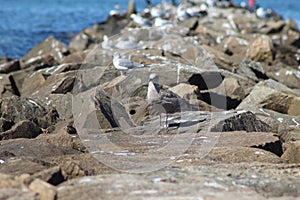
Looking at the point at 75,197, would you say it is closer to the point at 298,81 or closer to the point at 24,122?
the point at 24,122

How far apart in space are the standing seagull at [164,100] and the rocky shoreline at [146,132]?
0.10 metres

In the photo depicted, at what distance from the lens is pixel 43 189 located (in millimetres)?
3008

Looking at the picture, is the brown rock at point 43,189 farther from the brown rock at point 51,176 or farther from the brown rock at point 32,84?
the brown rock at point 32,84

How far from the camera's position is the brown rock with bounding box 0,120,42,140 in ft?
17.7

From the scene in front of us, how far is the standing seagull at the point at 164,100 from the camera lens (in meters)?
5.86

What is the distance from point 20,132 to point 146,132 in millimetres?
1296

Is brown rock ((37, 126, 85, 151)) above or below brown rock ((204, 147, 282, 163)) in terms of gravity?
above

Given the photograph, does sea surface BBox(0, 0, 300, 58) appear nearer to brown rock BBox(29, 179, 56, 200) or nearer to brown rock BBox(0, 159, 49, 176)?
brown rock BBox(0, 159, 49, 176)

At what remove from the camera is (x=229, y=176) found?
11.8 feet

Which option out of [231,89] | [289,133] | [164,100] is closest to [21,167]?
[164,100]

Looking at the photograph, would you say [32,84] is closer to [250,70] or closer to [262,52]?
[250,70]

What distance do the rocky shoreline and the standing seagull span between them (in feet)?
0.33

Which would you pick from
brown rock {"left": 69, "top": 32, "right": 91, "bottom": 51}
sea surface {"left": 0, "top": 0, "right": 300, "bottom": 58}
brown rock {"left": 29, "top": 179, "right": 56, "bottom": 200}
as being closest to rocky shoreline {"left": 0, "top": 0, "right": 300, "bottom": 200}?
brown rock {"left": 29, "top": 179, "right": 56, "bottom": 200}

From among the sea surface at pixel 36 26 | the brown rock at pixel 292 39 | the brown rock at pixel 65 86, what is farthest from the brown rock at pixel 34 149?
the brown rock at pixel 292 39
